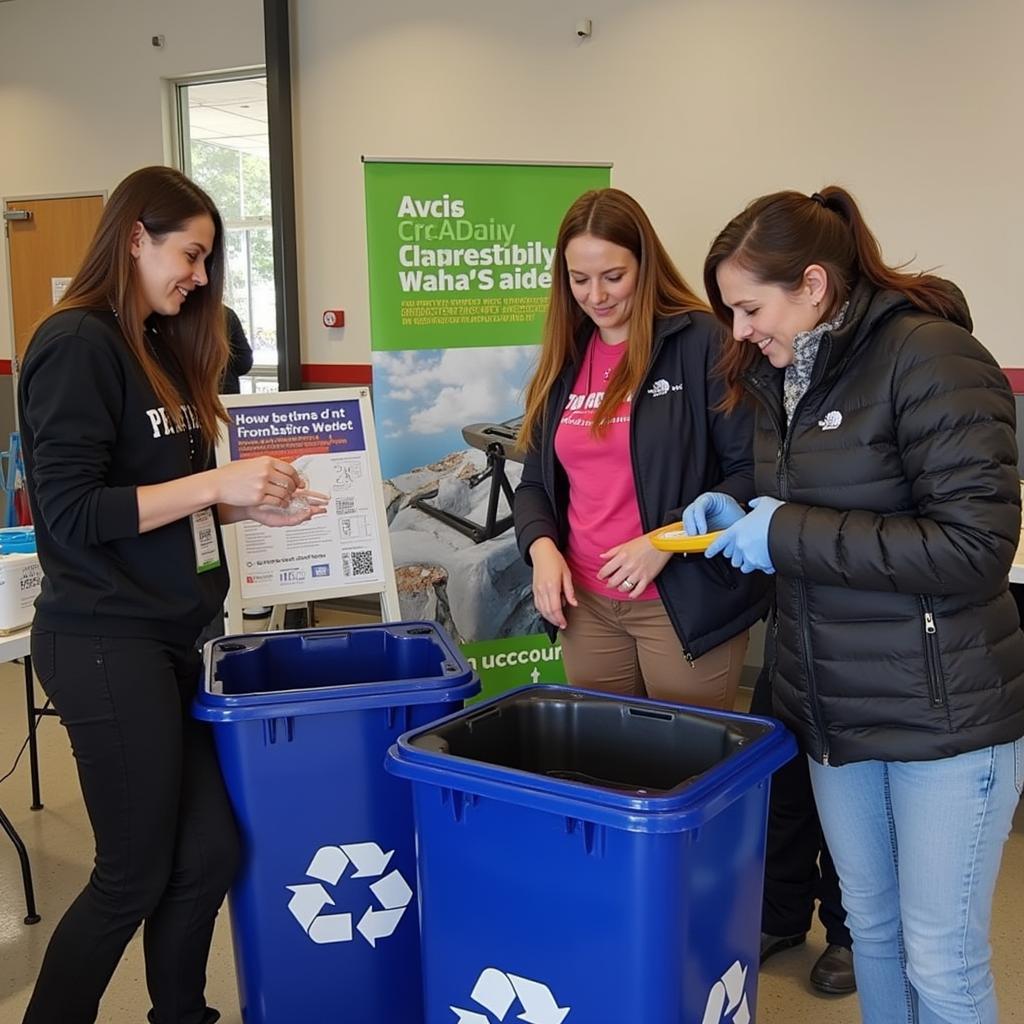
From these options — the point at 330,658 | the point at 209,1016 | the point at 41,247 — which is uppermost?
the point at 41,247

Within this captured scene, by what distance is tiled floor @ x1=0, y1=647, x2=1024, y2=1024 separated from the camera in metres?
2.06

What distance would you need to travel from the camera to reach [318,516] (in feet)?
9.89

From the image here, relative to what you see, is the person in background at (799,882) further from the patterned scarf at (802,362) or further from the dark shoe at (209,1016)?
the dark shoe at (209,1016)

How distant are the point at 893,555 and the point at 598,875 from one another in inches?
20.9

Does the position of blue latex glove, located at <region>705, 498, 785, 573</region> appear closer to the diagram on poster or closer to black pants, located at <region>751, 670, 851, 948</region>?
black pants, located at <region>751, 670, 851, 948</region>

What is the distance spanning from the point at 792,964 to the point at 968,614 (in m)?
1.25

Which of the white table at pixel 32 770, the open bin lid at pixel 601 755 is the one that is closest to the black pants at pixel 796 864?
the open bin lid at pixel 601 755

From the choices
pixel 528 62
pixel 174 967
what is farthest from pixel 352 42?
pixel 174 967

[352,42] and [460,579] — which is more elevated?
[352,42]

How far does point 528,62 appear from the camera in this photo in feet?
13.9

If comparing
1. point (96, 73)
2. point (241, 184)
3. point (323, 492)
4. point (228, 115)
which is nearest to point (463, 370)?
point (323, 492)

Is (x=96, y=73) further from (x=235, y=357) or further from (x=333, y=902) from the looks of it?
(x=333, y=902)

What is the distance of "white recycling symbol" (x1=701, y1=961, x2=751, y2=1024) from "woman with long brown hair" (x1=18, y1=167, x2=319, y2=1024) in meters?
0.78

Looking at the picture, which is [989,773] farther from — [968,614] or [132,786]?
[132,786]
